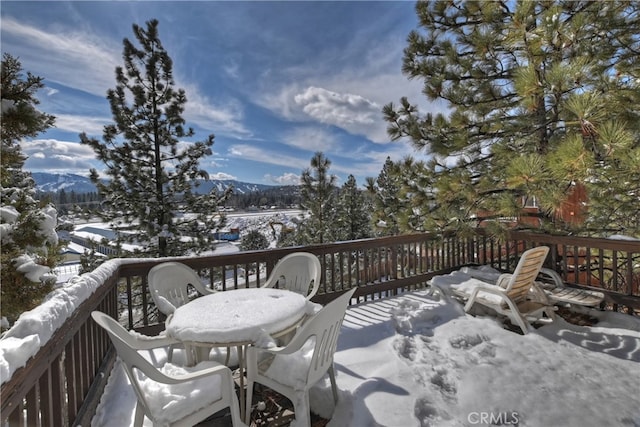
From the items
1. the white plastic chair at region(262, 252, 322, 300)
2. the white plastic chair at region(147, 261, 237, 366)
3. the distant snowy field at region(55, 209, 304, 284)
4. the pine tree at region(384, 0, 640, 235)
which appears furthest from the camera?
the distant snowy field at region(55, 209, 304, 284)

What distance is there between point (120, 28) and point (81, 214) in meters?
5.00

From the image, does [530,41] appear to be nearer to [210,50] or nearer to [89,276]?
[89,276]

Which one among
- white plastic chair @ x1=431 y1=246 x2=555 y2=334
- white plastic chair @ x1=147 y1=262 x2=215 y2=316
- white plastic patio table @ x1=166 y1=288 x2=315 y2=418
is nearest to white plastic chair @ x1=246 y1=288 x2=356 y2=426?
white plastic patio table @ x1=166 y1=288 x2=315 y2=418

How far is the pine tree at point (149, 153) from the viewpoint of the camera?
7902mm

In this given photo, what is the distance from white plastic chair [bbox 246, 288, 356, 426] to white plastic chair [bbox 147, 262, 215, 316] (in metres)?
1.41

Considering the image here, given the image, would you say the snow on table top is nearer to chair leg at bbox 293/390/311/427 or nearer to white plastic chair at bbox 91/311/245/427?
white plastic chair at bbox 91/311/245/427

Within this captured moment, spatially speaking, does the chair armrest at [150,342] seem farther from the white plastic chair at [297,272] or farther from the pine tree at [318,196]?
the pine tree at [318,196]

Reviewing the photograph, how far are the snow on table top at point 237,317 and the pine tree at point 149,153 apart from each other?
638 centimetres

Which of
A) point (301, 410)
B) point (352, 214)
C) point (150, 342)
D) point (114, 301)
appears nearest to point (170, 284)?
point (114, 301)

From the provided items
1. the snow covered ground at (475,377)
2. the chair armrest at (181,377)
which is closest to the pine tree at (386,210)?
the snow covered ground at (475,377)

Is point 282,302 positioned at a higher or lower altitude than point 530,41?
lower

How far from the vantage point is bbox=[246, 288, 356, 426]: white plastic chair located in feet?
5.91

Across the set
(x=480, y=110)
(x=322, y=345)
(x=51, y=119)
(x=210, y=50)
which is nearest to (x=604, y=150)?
(x=480, y=110)

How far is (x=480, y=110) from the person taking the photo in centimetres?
499
